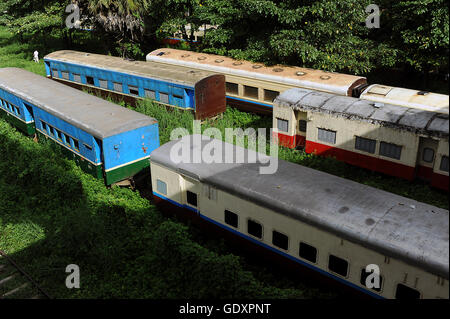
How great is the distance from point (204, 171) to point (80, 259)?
16.3ft

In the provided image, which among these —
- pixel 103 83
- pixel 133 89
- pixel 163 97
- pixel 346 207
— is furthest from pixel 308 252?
pixel 103 83

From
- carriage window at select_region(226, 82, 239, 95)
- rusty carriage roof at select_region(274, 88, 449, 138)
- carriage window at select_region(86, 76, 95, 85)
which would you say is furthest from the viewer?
carriage window at select_region(86, 76, 95, 85)

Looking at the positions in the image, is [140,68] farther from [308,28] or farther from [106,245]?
[106,245]

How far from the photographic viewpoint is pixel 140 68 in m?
24.3

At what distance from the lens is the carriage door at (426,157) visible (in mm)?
15383

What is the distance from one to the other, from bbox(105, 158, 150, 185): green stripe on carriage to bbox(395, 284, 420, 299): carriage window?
36.0 feet

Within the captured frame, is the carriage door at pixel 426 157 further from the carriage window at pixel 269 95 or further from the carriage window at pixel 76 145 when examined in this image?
the carriage window at pixel 76 145

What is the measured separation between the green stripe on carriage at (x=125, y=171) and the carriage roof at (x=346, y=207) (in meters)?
3.67

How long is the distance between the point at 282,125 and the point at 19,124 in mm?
13996

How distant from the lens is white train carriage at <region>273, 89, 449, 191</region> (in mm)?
15273

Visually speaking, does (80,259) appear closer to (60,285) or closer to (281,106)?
(60,285)

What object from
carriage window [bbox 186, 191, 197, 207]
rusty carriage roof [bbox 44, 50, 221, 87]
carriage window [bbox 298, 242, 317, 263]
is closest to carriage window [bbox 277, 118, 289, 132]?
rusty carriage roof [bbox 44, 50, 221, 87]

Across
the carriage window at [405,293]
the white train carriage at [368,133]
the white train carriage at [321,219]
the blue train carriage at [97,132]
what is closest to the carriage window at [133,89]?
the blue train carriage at [97,132]

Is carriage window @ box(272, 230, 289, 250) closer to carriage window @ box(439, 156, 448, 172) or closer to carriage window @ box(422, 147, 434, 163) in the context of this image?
carriage window @ box(439, 156, 448, 172)
